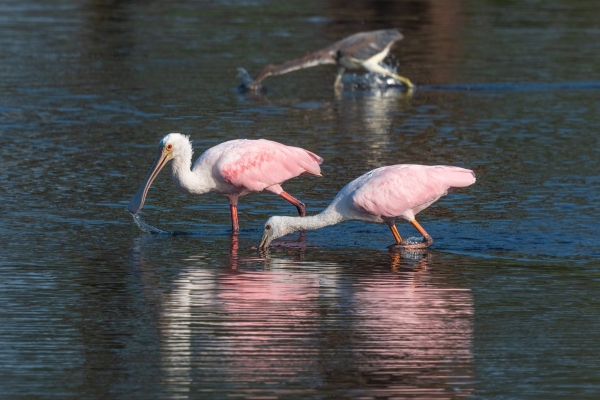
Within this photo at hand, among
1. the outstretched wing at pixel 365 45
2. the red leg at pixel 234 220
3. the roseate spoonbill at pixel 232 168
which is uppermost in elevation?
the outstretched wing at pixel 365 45

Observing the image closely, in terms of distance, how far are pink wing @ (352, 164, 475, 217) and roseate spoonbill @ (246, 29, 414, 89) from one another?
8.99 m

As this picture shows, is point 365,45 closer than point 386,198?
No

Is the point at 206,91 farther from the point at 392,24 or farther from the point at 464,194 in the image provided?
the point at 392,24

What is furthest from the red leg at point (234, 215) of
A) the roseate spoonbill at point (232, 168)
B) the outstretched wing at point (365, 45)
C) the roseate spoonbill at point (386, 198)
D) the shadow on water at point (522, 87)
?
the outstretched wing at point (365, 45)

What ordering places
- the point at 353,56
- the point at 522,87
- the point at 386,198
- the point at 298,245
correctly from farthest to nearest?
the point at 353,56, the point at 522,87, the point at 298,245, the point at 386,198

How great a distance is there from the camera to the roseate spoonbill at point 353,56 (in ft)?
60.2

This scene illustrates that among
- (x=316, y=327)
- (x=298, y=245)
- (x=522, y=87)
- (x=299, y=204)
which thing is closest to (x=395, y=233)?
(x=298, y=245)

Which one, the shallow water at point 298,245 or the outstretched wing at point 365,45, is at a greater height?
the outstretched wing at point 365,45

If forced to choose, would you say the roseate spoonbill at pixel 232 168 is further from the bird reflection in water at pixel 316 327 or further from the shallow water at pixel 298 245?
the bird reflection in water at pixel 316 327

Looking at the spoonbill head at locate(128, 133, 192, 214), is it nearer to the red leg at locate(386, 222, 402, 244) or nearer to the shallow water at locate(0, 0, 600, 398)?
the shallow water at locate(0, 0, 600, 398)

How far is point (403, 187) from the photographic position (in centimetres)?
916

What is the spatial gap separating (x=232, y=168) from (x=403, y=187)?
1516 millimetres

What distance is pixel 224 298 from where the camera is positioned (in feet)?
25.6

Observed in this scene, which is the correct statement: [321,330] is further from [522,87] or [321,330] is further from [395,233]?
[522,87]
